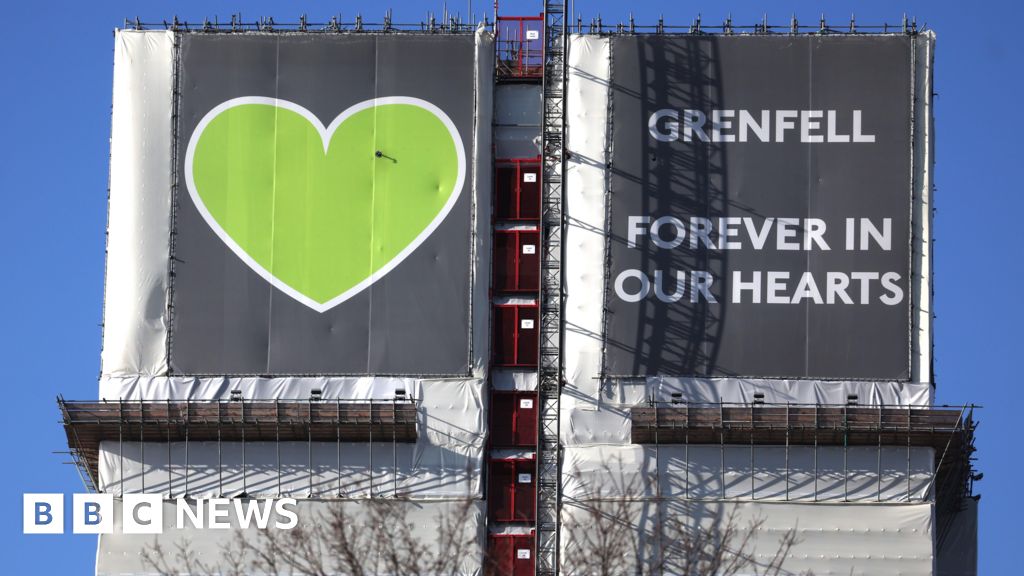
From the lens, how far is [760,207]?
103 metres

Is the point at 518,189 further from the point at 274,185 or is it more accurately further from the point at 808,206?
the point at 808,206

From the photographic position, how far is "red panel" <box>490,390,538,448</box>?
103188mm

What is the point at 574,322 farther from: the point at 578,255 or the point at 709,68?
the point at 709,68

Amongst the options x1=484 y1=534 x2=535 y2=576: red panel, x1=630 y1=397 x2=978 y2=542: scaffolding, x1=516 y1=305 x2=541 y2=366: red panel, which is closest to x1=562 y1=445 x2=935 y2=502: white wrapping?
x1=630 y1=397 x2=978 y2=542: scaffolding

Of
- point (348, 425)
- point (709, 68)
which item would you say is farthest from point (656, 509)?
point (709, 68)

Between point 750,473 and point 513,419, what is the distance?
11927mm

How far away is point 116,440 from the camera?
103 meters

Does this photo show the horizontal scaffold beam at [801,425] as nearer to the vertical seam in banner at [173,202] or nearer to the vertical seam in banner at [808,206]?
the vertical seam in banner at [808,206]

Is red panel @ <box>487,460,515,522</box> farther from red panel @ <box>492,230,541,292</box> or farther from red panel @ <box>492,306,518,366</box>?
red panel @ <box>492,230,541,292</box>

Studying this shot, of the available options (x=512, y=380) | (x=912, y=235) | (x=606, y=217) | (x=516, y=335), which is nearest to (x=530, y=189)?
(x=606, y=217)

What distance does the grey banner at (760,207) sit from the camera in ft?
335

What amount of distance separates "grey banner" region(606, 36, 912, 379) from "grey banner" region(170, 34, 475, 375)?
8013mm

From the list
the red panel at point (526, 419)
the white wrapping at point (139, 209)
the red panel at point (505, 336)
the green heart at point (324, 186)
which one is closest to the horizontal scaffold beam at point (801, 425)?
the red panel at point (526, 419)

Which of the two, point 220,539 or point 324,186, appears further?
point 324,186
